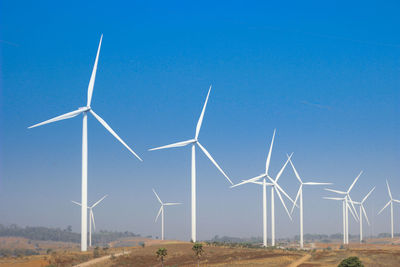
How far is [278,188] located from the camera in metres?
146

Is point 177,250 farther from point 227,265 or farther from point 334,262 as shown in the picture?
point 334,262

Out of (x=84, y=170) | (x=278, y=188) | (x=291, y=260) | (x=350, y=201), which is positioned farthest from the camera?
(x=350, y=201)

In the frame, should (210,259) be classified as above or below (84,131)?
below

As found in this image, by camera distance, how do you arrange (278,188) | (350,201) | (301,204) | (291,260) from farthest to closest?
(350,201)
(301,204)
(278,188)
(291,260)

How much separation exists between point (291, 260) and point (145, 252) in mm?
31225

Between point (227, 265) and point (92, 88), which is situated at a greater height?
point (92, 88)

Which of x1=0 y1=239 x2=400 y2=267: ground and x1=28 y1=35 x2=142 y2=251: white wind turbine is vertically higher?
x1=28 y1=35 x2=142 y2=251: white wind turbine

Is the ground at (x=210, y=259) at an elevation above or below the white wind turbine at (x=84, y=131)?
below

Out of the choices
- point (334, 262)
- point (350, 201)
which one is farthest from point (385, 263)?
point (350, 201)

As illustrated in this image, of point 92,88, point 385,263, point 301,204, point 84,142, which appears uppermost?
point 92,88

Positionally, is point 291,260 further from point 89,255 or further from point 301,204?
point 301,204

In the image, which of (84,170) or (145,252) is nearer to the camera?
(84,170)

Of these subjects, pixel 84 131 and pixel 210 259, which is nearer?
pixel 84 131

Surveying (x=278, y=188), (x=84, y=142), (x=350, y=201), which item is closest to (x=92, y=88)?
(x=84, y=142)
